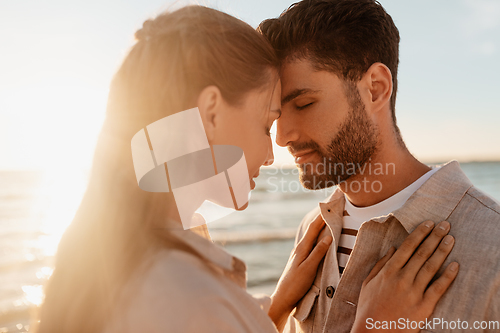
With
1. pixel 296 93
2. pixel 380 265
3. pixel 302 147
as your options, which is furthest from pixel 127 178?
pixel 302 147

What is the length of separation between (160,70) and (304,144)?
1.60 metres

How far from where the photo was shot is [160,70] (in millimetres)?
1141

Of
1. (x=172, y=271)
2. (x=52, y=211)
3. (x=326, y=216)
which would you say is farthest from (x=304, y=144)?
(x=52, y=211)

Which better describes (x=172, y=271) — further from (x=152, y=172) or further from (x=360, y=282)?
(x=360, y=282)

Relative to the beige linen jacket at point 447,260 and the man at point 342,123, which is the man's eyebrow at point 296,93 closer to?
the man at point 342,123

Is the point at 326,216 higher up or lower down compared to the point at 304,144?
lower down

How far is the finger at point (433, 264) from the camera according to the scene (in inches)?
64.8

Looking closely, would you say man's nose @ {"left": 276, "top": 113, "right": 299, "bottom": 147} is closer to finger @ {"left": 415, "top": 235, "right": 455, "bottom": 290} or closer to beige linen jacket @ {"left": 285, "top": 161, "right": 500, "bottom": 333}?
beige linen jacket @ {"left": 285, "top": 161, "right": 500, "bottom": 333}

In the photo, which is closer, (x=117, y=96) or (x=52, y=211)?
(x=117, y=96)

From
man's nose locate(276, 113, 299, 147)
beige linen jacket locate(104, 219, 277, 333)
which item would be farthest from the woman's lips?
beige linen jacket locate(104, 219, 277, 333)

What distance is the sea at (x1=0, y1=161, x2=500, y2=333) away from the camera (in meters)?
5.80

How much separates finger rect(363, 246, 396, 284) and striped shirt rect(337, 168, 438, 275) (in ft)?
1.20

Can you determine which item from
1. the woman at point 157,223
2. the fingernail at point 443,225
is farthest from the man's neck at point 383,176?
the woman at point 157,223

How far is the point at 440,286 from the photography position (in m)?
1.63
